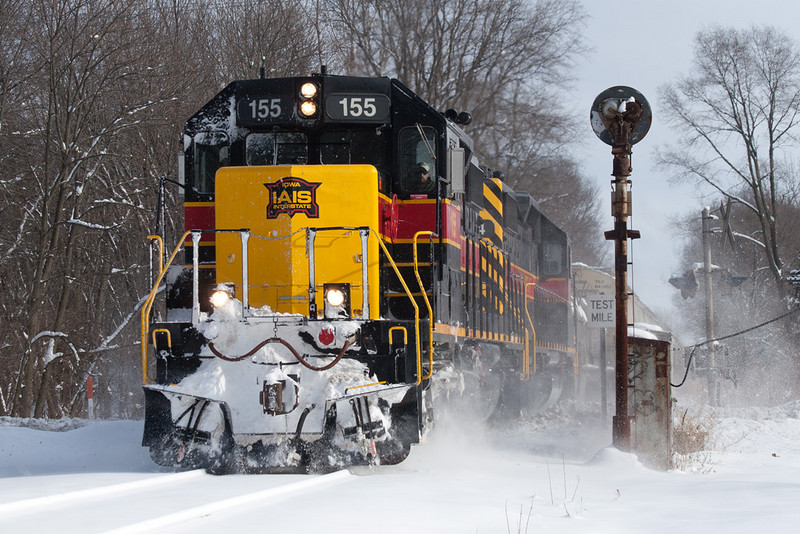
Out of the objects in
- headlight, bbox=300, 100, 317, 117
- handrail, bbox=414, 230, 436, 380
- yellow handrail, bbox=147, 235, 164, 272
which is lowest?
handrail, bbox=414, 230, 436, 380

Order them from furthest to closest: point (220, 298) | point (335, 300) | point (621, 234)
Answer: point (621, 234) < point (335, 300) < point (220, 298)

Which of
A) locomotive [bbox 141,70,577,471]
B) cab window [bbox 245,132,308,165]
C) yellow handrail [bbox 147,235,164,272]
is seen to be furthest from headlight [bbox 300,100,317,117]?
yellow handrail [bbox 147,235,164,272]

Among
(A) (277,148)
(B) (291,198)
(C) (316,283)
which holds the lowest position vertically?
(C) (316,283)

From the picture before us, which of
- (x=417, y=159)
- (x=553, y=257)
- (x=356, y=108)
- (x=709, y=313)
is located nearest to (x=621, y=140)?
(x=417, y=159)

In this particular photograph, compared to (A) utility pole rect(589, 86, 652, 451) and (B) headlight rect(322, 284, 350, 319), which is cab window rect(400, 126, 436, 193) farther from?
(A) utility pole rect(589, 86, 652, 451)

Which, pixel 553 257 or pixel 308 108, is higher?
pixel 308 108

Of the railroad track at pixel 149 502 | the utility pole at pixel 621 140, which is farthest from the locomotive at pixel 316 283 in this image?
the utility pole at pixel 621 140

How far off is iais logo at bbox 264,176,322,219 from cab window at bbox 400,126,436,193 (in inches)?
41.5

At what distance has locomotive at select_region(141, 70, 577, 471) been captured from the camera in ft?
23.6

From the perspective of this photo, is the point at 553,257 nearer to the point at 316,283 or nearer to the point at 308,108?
the point at 308,108

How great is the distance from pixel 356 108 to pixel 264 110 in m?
0.83

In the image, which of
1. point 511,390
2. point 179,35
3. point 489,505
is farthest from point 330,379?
point 179,35

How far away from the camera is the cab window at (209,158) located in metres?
8.82

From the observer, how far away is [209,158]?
8.86 meters
